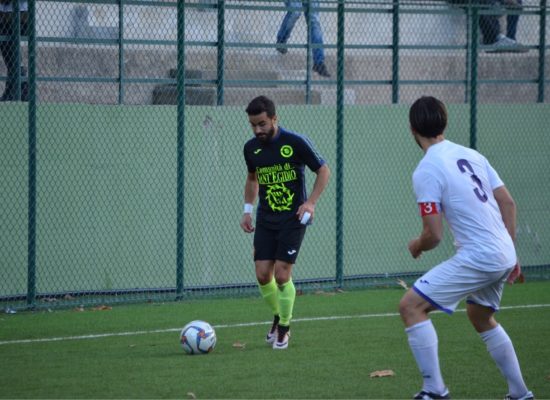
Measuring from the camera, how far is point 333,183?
14.7 meters

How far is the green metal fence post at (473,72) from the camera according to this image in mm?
15422

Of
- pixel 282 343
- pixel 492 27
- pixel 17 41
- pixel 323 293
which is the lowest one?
pixel 323 293

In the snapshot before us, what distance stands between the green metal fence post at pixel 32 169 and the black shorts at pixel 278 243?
351cm

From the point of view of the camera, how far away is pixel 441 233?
6.60 m

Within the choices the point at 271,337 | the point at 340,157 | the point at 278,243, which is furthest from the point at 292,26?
the point at 271,337

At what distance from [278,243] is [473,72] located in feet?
21.9

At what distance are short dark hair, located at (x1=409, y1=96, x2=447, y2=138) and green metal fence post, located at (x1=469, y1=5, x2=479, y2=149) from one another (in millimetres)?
9001

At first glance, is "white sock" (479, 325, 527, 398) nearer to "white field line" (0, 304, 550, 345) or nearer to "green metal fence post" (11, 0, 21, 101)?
"white field line" (0, 304, 550, 345)

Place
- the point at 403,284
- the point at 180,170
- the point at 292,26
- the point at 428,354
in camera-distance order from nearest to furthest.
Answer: the point at 428,354 < the point at 180,170 < the point at 403,284 < the point at 292,26

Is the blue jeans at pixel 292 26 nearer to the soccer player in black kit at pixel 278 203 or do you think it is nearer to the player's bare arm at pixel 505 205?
the soccer player in black kit at pixel 278 203

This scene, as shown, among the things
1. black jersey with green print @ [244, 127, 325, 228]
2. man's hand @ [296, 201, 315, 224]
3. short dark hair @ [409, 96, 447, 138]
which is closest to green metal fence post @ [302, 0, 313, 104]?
black jersey with green print @ [244, 127, 325, 228]

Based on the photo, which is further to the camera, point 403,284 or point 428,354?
point 403,284

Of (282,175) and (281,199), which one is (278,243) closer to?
(281,199)

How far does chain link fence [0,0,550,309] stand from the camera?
12773 mm
